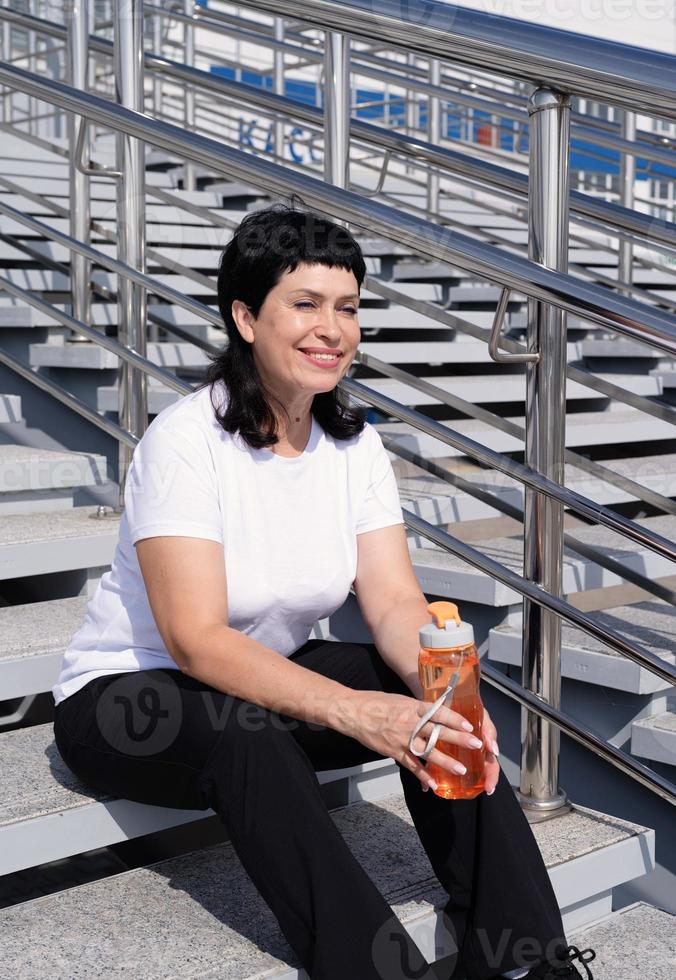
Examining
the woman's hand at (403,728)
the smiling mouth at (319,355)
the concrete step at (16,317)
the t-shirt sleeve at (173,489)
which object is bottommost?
the woman's hand at (403,728)

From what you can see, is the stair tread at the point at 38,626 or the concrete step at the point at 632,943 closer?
the concrete step at the point at 632,943

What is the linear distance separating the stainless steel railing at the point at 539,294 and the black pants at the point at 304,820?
0.25 m

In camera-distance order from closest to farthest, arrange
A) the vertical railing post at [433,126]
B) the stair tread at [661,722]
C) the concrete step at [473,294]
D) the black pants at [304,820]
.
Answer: the black pants at [304,820], the stair tread at [661,722], the concrete step at [473,294], the vertical railing post at [433,126]

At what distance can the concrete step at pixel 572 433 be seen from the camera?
9.34ft

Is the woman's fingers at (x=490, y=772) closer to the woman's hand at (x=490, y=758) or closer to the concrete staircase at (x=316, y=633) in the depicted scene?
the woman's hand at (x=490, y=758)

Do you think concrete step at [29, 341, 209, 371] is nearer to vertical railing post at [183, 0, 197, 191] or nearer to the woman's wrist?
the woman's wrist

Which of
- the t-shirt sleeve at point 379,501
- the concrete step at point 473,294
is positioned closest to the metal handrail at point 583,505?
the t-shirt sleeve at point 379,501

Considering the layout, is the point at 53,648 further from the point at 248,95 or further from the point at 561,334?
the point at 248,95

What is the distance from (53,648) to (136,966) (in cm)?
63

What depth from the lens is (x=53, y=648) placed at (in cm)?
175

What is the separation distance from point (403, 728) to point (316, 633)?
2.62 ft

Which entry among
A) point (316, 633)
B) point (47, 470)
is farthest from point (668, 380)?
point (47, 470)

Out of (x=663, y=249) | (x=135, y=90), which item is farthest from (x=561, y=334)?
(x=663, y=249)

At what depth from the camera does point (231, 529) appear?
1.47 meters
